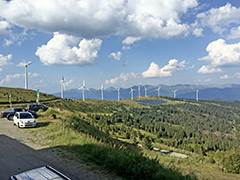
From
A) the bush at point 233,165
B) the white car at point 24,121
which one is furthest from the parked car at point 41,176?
the bush at point 233,165

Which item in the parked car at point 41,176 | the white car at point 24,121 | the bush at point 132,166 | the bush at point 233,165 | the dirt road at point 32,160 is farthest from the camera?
the white car at point 24,121

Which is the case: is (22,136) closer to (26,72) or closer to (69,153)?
(69,153)

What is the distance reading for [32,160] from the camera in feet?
44.4

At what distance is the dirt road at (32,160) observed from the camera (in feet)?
35.5

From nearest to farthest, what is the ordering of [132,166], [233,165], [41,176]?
[41,176]
[132,166]
[233,165]

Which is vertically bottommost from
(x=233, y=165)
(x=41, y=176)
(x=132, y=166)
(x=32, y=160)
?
(x=233, y=165)

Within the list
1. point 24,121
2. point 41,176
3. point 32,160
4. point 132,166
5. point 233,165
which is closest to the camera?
point 41,176

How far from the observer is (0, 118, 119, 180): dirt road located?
10820mm

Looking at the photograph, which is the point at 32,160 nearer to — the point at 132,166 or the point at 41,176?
the point at 132,166

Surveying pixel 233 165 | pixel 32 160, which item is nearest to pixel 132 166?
pixel 32 160

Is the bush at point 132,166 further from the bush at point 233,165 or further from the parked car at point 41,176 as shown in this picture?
the bush at point 233,165

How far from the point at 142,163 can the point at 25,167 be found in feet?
23.8

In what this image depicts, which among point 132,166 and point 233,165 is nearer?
point 132,166

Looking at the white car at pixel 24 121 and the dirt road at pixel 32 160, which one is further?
the white car at pixel 24 121
